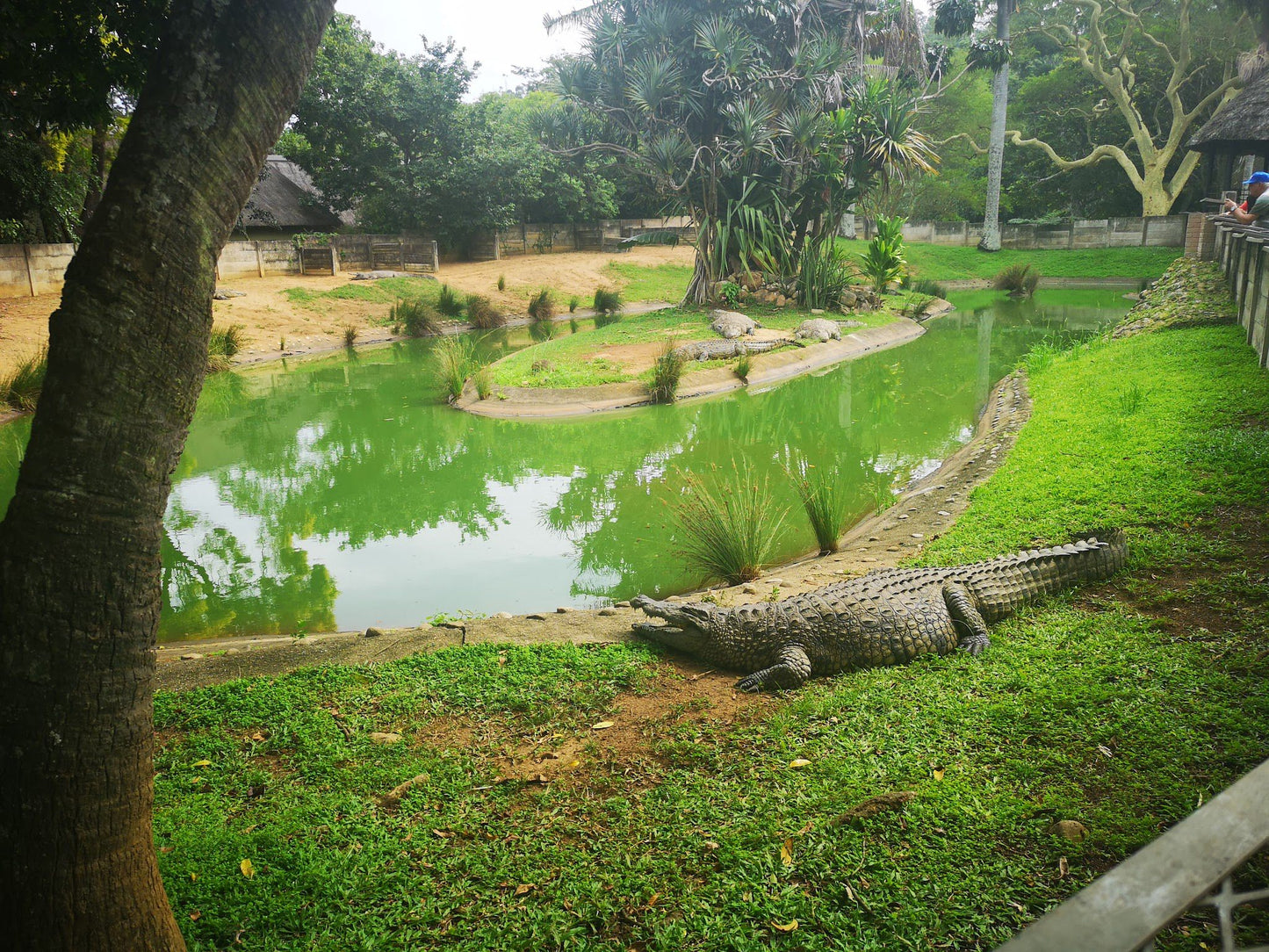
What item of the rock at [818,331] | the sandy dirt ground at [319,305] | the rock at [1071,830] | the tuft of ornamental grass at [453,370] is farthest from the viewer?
the rock at [818,331]

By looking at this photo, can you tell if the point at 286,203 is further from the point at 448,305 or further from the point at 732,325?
the point at 732,325

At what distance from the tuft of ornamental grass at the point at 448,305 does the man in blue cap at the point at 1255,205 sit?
52.3ft

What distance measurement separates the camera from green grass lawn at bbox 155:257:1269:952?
257 centimetres

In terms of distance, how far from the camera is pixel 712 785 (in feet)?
10.7

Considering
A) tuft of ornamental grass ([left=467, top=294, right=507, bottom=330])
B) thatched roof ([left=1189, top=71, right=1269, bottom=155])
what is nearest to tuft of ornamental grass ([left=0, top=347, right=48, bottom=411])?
tuft of ornamental grass ([left=467, top=294, right=507, bottom=330])

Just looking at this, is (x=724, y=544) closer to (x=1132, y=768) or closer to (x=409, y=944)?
(x=1132, y=768)

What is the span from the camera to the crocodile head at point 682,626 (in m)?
4.53

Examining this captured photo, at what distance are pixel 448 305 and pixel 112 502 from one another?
20.0 metres

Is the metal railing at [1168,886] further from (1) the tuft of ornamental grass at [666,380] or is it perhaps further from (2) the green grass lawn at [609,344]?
(2) the green grass lawn at [609,344]

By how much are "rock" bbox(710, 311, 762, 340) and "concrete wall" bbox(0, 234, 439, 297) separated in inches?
347

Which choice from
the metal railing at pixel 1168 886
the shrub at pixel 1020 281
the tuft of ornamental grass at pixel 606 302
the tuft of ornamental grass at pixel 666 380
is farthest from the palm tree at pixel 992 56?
the metal railing at pixel 1168 886

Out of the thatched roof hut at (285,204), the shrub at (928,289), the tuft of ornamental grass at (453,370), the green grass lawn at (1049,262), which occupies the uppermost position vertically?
the thatched roof hut at (285,204)

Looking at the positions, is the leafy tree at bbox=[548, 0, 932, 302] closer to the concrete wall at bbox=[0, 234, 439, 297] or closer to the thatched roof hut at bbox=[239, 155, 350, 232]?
the concrete wall at bbox=[0, 234, 439, 297]

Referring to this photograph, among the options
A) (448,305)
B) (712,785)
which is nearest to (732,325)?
(448,305)
